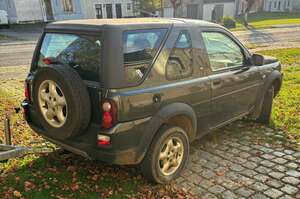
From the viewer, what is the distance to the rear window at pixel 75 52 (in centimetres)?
342

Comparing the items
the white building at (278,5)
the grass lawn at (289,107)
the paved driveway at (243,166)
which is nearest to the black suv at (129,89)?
the paved driveway at (243,166)

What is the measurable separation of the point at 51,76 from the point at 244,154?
3.11m

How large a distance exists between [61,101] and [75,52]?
60 centimetres

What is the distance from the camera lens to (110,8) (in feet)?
129

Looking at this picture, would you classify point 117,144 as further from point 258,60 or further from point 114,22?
point 258,60

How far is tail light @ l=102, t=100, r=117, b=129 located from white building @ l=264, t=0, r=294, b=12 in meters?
66.8

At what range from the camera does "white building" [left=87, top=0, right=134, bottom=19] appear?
38250 millimetres

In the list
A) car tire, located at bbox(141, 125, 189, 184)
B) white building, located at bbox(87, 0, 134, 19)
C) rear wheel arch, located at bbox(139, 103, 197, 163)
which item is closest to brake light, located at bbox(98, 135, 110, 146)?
rear wheel arch, located at bbox(139, 103, 197, 163)

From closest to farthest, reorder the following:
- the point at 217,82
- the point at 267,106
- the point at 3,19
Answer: the point at 217,82
the point at 267,106
the point at 3,19

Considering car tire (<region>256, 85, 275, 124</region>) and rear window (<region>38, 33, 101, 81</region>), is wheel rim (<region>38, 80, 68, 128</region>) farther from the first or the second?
car tire (<region>256, 85, 275, 124</region>)

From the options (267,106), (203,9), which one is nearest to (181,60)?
(267,106)

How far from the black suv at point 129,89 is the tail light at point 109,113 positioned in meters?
0.01

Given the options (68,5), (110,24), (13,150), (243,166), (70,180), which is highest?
(68,5)

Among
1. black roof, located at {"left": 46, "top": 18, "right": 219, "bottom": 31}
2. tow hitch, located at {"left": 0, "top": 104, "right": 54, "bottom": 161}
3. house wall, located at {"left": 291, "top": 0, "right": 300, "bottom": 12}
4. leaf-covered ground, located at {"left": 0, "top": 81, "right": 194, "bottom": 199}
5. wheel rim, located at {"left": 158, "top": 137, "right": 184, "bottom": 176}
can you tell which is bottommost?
leaf-covered ground, located at {"left": 0, "top": 81, "right": 194, "bottom": 199}
